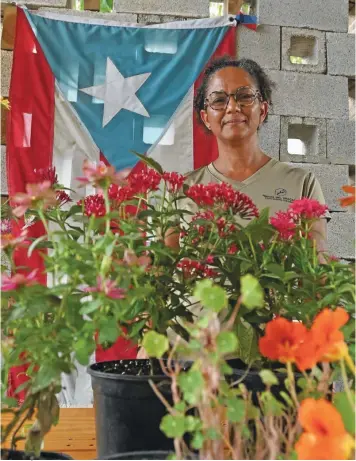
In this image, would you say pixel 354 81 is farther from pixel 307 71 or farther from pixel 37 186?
pixel 37 186

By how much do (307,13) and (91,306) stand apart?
93.6 inches

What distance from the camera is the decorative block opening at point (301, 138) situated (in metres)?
2.50

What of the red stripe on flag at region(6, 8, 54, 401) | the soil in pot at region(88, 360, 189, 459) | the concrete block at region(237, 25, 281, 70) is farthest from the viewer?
the concrete block at region(237, 25, 281, 70)

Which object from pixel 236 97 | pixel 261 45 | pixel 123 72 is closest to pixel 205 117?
pixel 236 97

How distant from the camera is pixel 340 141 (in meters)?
2.48

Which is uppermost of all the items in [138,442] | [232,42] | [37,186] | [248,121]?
[232,42]

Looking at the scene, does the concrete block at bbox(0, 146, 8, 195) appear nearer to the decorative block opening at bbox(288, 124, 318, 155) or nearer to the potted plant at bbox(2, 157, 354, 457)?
the decorative block opening at bbox(288, 124, 318, 155)

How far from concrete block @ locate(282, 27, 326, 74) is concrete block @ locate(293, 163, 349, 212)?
431 millimetres

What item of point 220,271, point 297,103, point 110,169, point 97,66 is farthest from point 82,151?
point 110,169

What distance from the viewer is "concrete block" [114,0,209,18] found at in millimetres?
2379

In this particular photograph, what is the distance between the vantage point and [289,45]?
246 centimetres

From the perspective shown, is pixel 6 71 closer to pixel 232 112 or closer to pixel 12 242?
pixel 232 112

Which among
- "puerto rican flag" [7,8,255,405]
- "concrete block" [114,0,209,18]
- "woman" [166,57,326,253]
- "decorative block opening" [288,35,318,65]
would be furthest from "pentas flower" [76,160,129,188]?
"decorative block opening" [288,35,318,65]

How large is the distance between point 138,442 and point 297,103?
208 centimetres
